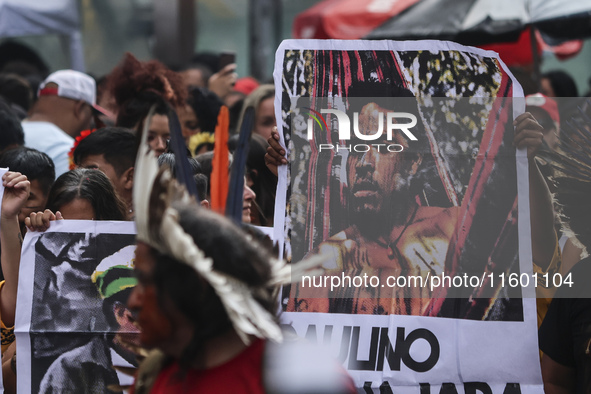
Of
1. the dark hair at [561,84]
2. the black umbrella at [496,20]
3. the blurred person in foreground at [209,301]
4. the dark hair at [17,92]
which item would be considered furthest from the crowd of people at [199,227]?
the dark hair at [561,84]

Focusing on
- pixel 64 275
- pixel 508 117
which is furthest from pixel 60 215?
pixel 508 117

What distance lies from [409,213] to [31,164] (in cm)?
182

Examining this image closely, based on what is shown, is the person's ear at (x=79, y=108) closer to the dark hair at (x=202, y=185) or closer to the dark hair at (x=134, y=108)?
the dark hair at (x=134, y=108)

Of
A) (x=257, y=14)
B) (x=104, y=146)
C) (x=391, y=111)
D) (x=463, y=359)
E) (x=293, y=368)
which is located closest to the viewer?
(x=293, y=368)

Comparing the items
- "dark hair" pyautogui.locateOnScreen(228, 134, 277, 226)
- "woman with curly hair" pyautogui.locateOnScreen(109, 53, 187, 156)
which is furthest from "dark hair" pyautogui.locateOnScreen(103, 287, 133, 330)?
"woman with curly hair" pyautogui.locateOnScreen(109, 53, 187, 156)

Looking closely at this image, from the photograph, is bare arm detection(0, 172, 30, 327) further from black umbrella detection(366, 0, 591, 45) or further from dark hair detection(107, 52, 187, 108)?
black umbrella detection(366, 0, 591, 45)

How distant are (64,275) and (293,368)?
1.46 meters

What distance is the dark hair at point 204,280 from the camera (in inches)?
68.5

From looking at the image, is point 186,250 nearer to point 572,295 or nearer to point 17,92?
point 572,295

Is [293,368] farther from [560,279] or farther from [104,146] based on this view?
[104,146]

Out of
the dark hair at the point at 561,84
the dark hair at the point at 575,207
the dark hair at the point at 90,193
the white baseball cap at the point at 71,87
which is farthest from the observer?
the dark hair at the point at 561,84

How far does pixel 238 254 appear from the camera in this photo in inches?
68.4

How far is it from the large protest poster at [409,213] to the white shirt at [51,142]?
2120mm

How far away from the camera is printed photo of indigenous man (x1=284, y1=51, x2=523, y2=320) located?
110 inches
